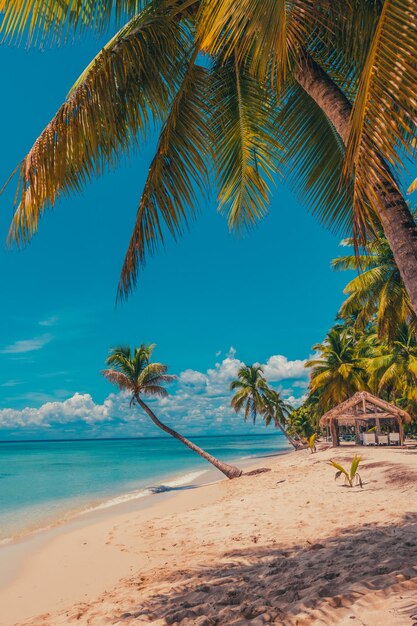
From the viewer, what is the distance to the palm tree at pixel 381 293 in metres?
16.5

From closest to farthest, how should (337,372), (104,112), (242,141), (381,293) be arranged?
(104,112), (242,141), (381,293), (337,372)

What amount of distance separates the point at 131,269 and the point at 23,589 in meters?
5.39

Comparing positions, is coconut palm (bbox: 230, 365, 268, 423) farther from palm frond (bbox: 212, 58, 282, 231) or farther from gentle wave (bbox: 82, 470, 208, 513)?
palm frond (bbox: 212, 58, 282, 231)

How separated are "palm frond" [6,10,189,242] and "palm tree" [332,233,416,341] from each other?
11445mm

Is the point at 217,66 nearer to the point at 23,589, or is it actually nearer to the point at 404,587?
the point at 404,587

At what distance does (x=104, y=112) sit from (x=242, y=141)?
2155mm

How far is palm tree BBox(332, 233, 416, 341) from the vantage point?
54.0ft

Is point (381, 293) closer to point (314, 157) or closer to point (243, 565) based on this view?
point (314, 157)

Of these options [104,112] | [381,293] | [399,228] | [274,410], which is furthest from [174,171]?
[274,410]

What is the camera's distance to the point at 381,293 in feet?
55.2

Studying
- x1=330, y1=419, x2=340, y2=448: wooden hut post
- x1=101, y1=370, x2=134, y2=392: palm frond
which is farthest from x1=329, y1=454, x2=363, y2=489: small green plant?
x1=101, y1=370, x2=134, y2=392: palm frond

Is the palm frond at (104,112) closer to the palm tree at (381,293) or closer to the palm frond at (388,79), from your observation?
the palm frond at (388,79)

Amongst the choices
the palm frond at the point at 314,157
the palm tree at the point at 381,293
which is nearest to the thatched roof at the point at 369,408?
the palm tree at the point at 381,293

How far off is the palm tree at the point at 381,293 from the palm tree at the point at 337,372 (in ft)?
26.6
